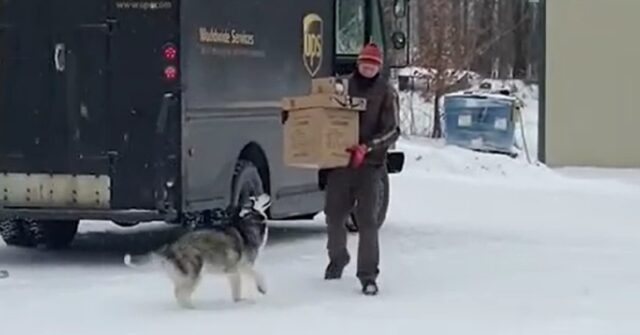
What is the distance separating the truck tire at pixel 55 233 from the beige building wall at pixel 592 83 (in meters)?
13.2

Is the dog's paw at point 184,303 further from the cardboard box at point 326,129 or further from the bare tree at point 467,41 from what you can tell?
the bare tree at point 467,41

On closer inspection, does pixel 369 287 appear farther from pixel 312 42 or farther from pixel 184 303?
pixel 312 42

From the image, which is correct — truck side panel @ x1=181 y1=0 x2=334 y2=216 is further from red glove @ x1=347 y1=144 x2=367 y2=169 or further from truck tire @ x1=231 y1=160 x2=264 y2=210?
red glove @ x1=347 y1=144 x2=367 y2=169

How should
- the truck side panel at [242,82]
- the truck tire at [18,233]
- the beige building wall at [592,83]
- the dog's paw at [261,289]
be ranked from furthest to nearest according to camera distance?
the beige building wall at [592,83] < the truck tire at [18,233] < the truck side panel at [242,82] < the dog's paw at [261,289]

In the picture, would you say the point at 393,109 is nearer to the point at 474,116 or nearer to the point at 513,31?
the point at 474,116

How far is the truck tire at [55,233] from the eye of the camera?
14.5 metres

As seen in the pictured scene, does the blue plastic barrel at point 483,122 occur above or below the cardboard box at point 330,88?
below

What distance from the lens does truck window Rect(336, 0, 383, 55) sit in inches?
620

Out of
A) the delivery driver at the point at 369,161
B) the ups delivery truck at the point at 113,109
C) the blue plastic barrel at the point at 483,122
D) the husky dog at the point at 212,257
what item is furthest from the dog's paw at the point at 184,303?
the blue plastic barrel at the point at 483,122

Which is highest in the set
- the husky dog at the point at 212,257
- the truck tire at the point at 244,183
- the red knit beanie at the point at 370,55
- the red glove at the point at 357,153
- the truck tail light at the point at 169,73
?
the red knit beanie at the point at 370,55

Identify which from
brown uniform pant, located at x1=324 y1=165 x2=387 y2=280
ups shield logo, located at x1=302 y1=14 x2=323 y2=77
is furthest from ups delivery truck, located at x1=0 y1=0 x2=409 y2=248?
ups shield logo, located at x1=302 y1=14 x2=323 y2=77

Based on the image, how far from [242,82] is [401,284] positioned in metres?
2.62

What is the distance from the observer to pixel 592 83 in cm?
2631

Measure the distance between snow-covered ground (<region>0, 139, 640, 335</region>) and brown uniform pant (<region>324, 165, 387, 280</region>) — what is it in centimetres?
28
